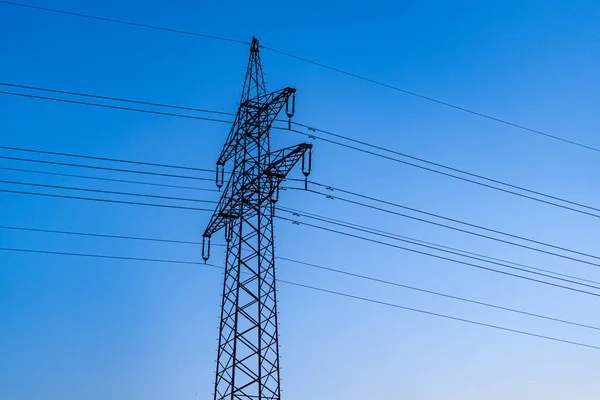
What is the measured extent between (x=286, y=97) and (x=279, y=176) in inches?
131

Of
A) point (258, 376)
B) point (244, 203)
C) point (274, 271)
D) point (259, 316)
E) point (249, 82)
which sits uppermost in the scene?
point (249, 82)

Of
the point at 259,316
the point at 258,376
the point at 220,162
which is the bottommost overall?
the point at 258,376

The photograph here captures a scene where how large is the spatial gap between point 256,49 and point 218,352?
13669 millimetres

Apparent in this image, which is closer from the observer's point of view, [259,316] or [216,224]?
[259,316]

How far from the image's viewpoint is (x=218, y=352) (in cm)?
2931

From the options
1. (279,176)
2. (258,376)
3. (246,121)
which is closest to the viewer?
(258,376)

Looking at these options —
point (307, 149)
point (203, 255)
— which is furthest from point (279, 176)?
point (203, 255)

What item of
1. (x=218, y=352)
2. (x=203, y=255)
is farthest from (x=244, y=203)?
(x=218, y=352)

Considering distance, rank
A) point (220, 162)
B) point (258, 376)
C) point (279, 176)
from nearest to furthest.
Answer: point (258, 376)
point (279, 176)
point (220, 162)

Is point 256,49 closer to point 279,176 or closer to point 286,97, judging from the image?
point 286,97

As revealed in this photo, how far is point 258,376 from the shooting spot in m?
27.7

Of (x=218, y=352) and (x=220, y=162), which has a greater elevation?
(x=220, y=162)

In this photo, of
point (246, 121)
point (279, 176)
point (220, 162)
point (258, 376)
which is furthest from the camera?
point (220, 162)

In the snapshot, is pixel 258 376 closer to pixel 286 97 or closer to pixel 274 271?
pixel 274 271
